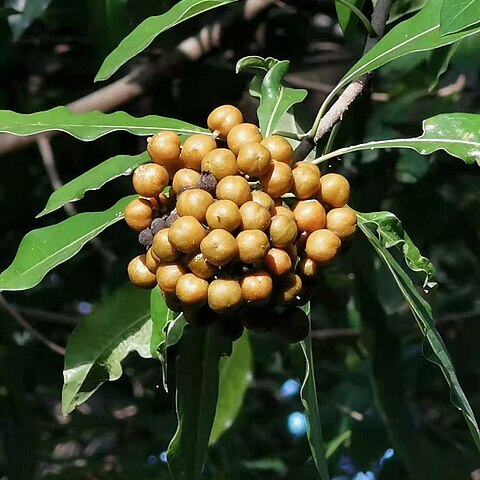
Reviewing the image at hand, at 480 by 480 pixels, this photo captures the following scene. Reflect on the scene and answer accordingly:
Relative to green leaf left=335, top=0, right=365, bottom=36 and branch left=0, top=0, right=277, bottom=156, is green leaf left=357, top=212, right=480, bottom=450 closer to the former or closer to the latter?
green leaf left=335, top=0, right=365, bottom=36

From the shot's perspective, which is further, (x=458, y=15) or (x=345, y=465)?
(x=345, y=465)

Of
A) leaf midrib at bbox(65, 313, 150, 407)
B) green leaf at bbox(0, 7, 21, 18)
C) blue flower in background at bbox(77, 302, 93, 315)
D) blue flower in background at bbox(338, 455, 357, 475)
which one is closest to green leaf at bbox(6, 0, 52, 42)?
green leaf at bbox(0, 7, 21, 18)

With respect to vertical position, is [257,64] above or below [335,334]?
above

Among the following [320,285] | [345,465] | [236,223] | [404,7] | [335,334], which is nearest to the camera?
[236,223]

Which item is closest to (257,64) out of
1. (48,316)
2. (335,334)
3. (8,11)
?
(8,11)

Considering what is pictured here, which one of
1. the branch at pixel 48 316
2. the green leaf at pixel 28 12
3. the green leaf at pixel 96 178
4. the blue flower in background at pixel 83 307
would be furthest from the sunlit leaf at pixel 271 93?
the blue flower in background at pixel 83 307

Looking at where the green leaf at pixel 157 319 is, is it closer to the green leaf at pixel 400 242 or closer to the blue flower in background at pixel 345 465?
the green leaf at pixel 400 242

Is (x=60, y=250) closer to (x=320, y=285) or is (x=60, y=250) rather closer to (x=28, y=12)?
(x=28, y=12)
